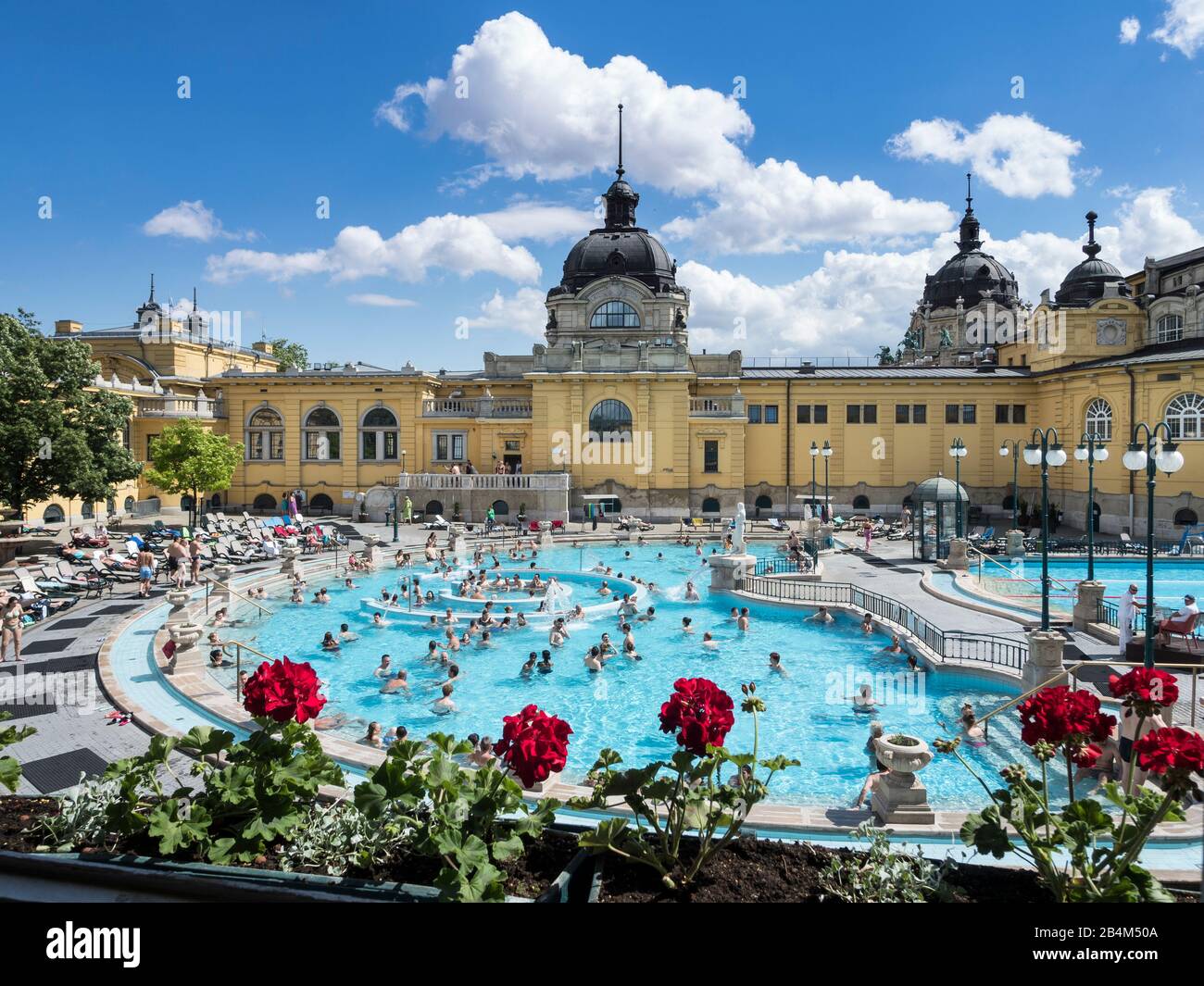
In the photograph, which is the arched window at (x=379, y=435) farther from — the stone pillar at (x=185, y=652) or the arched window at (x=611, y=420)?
the stone pillar at (x=185, y=652)

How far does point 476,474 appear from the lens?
42.6 meters

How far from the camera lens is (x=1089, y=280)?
4881cm

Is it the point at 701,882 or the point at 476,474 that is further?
the point at 476,474

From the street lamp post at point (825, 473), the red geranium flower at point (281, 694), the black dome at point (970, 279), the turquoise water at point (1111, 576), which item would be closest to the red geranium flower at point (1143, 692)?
the red geranium flower at point (281, 694)

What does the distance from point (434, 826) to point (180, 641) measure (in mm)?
13460

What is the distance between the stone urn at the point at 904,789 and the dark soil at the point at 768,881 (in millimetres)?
3502

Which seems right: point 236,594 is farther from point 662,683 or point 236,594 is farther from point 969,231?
point 969,231

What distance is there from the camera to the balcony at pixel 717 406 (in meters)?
44.5

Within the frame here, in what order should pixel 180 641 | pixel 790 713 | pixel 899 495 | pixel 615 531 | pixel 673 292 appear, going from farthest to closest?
1. pixel 673 292
2. pixel 899 495
3. pixel 615 531
4. pixel 180 641
5. pixel 790 713

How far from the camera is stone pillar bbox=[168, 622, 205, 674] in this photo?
15.7 m

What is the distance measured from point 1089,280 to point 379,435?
46965 millimetres
